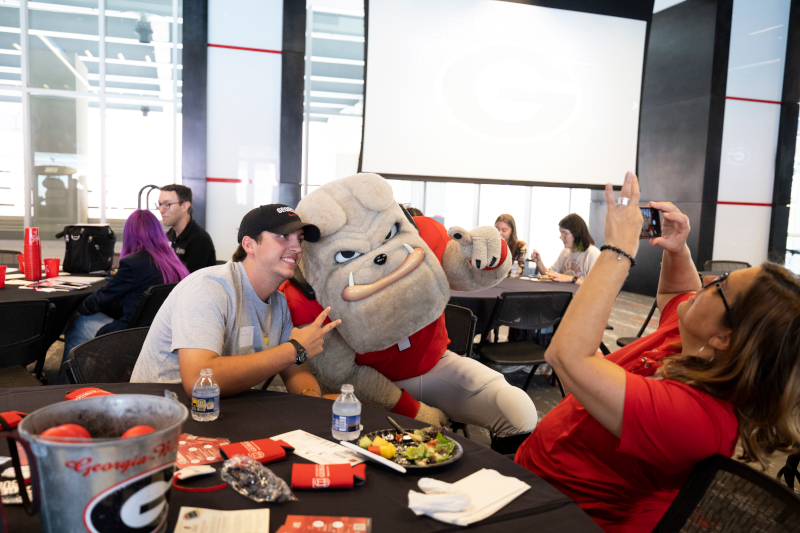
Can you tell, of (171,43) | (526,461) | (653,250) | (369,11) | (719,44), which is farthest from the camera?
(653,250)

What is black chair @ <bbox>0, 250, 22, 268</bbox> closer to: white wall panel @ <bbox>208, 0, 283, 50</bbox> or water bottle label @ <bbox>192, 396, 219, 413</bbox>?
white wall panel @ <bbox>208, 0, 283, 50</bbox>

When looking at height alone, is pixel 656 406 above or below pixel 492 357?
above

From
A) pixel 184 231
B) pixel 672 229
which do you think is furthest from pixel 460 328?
pixel 184 231

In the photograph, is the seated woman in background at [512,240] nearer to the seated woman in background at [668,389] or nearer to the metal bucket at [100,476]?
the seated woman in background at [668,389]

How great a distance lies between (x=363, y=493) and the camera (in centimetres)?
107

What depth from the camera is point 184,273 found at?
3.67 metres

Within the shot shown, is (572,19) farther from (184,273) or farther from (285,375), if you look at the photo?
(285,375)

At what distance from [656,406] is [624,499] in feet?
1.31

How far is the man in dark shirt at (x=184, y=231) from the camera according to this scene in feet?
14.9

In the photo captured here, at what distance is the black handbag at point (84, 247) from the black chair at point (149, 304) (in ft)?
5.09

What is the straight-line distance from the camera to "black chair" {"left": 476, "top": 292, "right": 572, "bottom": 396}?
3.61 metres

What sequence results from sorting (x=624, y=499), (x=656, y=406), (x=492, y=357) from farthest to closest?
(x=492, y=357), (x=624, y=499), (x=656, y=406)

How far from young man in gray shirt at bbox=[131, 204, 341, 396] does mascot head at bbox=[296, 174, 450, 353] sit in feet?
0.34

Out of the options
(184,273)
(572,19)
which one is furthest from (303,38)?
(184,273)
